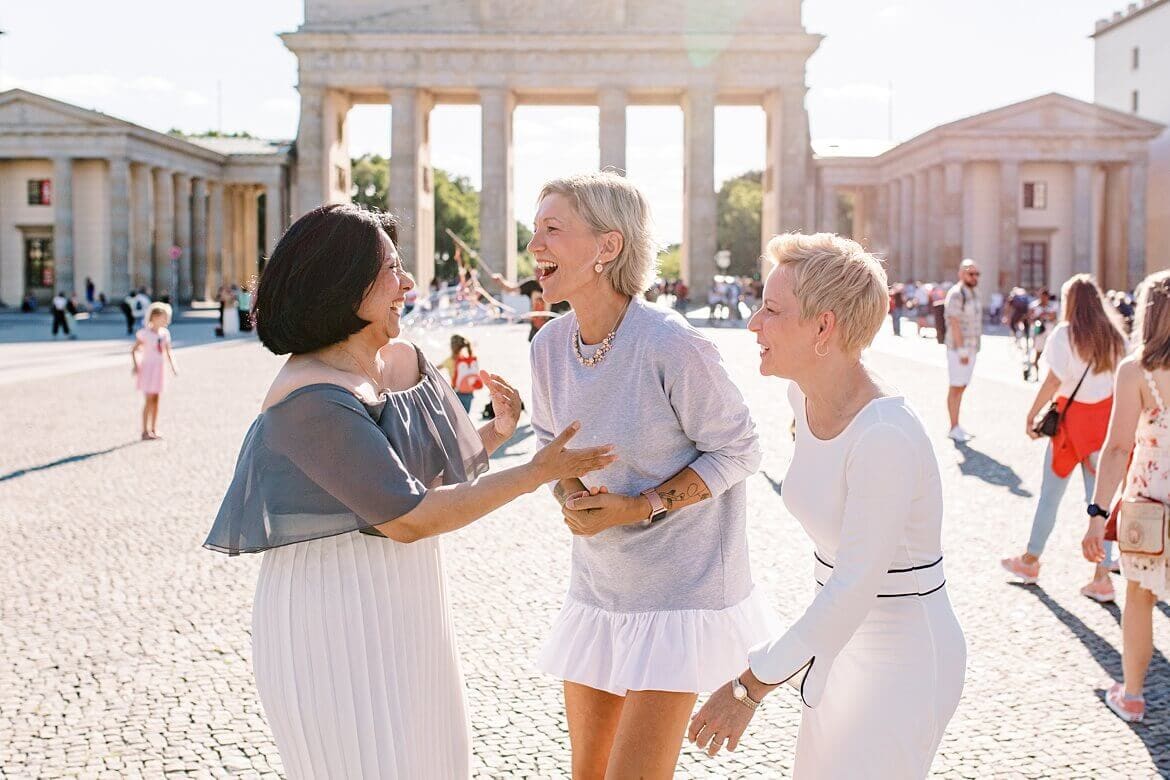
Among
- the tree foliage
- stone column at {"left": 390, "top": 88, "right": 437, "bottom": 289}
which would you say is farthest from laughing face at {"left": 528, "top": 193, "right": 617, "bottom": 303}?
the tree foliage

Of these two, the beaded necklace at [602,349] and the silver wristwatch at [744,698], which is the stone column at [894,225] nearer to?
the beaded necklace at [602,349]

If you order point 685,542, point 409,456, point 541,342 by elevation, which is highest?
point 541,342

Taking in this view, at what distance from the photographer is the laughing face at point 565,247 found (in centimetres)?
324

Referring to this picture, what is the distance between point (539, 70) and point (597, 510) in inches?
2209

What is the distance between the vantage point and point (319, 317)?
8.82 feet

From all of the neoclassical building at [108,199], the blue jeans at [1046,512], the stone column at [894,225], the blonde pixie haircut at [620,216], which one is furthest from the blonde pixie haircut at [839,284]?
the stone column at [894,225]

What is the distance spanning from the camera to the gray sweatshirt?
321cm

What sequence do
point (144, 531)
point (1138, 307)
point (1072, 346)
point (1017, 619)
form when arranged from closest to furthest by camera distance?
point (1138, 307) < point (1017, 619) < point (1072, 346) < point (144, 531)

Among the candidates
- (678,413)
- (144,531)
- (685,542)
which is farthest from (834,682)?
(144,531)

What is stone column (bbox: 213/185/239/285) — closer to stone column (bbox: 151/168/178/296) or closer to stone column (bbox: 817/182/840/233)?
stone column (bbox: 151/168/178/296)

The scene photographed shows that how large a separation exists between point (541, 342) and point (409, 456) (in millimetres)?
850

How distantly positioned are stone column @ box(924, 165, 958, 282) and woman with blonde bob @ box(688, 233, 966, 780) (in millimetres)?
54265

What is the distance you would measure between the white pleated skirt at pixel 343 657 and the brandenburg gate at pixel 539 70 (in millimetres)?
53693

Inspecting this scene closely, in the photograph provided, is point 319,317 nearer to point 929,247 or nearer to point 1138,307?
point 1138,307
